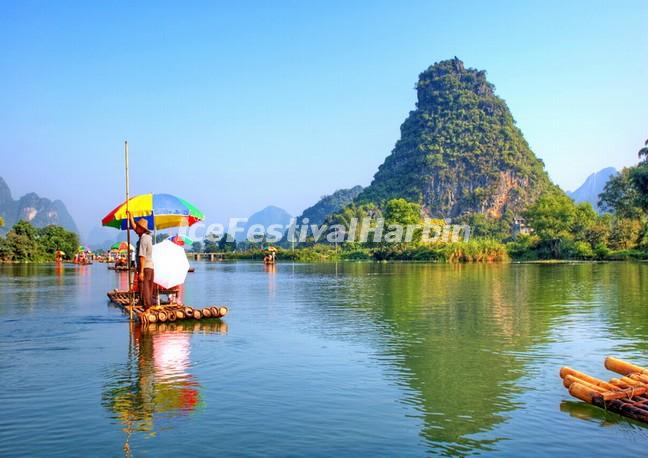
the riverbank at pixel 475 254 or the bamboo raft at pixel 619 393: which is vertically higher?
the riverbank at pixel 475 254

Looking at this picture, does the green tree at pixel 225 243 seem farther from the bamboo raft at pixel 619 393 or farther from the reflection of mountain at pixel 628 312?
the bamboo raft at pixel 619 393

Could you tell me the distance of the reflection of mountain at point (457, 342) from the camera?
29.3 feet

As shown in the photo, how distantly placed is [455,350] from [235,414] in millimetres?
6423

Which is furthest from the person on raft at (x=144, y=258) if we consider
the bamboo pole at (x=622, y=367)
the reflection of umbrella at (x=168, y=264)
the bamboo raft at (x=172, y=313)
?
the bamboo pole at (x=622, y=367)

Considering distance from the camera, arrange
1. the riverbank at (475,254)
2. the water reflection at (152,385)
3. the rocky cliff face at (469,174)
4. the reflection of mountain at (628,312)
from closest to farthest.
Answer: the water reflection at (152,385) → the reflection of mountain at (628,312) → the riverbank at (475,254) → the rocky cliff face at (469,174)

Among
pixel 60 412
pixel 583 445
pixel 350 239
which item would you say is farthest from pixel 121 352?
pixel 350 239

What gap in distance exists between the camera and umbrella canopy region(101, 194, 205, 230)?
61.1 feet

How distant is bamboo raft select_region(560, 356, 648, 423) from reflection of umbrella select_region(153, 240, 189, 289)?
12250 mm

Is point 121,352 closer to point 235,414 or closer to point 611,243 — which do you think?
point 235,414

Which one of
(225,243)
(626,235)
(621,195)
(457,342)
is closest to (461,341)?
(457,342)

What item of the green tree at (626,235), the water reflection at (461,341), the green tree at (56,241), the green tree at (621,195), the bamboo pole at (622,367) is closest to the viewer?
the water reflection at (461,341)

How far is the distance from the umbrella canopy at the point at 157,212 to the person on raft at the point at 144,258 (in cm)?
118

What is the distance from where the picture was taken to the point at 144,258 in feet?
54.7

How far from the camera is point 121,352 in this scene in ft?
44.9
